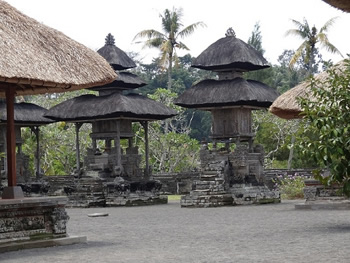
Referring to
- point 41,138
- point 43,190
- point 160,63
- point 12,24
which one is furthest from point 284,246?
point 160,63

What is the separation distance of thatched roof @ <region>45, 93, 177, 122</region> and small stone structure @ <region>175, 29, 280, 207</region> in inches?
57.2

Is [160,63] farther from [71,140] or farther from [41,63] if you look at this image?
[41,63]

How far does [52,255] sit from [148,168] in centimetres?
1631

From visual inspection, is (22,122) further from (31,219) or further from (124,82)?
(31,219)

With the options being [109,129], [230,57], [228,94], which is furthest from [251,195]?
[109,129]

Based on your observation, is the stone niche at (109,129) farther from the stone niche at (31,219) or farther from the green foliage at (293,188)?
the stone niche at (31,219)

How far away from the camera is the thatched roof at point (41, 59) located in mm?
12297

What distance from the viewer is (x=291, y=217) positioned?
1756 centimetres

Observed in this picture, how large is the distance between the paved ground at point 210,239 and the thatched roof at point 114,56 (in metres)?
9.13

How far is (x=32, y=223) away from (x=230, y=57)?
45.2 ft

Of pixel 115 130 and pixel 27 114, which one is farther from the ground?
pixel 27 114

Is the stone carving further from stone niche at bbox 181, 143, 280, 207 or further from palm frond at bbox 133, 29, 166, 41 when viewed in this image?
palm frond at bbox 133, 29, 166, 41

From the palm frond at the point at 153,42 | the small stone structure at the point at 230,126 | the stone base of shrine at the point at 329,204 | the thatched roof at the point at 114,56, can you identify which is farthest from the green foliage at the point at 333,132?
the palm frond at the point at 153,42

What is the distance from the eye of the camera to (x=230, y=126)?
84.1 ft
